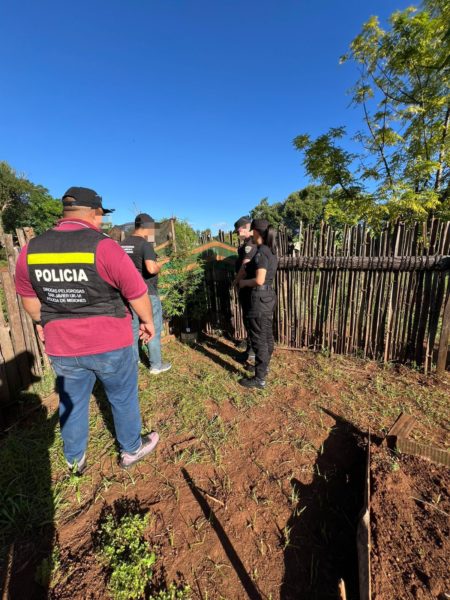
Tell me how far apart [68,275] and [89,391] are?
37.6 inches

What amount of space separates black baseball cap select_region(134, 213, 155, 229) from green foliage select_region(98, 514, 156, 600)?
9.75 ft

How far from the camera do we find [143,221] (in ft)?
11.3

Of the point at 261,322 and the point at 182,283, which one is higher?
the point at 182,283

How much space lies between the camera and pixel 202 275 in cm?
512

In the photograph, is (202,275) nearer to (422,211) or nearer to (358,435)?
(358,435)


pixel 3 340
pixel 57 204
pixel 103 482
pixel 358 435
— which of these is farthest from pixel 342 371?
pixel 57 204

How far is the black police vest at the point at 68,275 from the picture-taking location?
1720 millimetres

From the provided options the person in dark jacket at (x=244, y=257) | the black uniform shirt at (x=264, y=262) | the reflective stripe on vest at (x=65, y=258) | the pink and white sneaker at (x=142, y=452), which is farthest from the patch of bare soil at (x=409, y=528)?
the reflective stripe on vest at (x=65, y=258)

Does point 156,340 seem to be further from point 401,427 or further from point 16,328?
point 401,427

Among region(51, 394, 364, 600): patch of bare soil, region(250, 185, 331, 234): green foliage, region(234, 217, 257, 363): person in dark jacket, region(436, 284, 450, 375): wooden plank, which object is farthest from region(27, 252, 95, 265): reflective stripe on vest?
region(250, 185, 331, 234): green foliage

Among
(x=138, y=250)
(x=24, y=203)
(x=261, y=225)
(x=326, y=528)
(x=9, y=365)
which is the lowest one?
(x=326, y=528)

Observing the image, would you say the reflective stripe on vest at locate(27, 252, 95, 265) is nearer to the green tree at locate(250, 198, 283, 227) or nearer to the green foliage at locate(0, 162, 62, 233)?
the green tree at locate(250, 198, 283, 227)

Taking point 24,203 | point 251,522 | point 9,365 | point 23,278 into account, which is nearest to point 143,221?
point 23,278

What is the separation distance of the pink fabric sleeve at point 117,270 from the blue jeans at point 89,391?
49 centimetres
